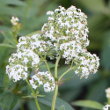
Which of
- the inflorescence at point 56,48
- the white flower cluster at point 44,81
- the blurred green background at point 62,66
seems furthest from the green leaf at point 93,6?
the white flower cluster at point 44,81

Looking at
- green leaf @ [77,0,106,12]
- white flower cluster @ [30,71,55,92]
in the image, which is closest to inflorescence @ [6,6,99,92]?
white flower cluster @ [30,71,55,92]

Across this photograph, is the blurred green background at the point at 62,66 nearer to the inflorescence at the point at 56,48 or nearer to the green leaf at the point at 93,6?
the green leaf at the point at 93,6

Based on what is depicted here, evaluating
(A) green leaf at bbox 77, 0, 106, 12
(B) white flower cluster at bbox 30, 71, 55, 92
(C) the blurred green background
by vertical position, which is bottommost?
(B) white flower cluster at bbox 30, 71, 55, 92

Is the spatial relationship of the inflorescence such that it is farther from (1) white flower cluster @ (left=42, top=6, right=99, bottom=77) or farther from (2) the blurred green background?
(2) the blurred green background

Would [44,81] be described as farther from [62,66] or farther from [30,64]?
[62,66]

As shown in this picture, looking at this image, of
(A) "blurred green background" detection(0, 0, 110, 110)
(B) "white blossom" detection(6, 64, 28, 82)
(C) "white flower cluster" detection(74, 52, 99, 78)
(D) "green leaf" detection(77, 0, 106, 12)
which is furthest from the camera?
(D) "green leaf" detection(77, 0, 106, 12)
